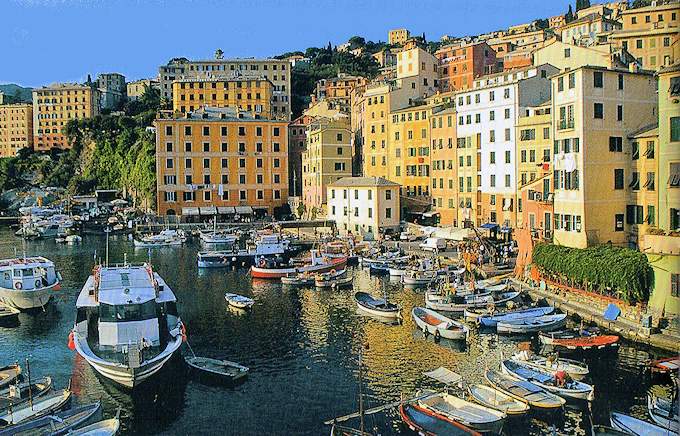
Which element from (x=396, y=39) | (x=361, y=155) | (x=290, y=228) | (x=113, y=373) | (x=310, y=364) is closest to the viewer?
(x=113, y=373)

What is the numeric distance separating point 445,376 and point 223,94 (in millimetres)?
67110

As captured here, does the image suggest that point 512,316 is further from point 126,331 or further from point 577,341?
point 126,331

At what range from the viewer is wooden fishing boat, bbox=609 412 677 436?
17.6 metres

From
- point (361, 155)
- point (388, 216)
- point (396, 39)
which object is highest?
point (396, 39)

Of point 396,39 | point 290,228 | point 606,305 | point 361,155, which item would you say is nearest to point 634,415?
point 606,305

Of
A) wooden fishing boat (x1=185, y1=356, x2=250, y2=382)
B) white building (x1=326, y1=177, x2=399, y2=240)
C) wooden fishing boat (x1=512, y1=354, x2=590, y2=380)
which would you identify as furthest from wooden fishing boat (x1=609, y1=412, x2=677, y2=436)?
white building (x1=326, y1=177, x2=399, y2=240)

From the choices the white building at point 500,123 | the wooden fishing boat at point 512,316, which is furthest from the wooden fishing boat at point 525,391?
the white building at point 500,123

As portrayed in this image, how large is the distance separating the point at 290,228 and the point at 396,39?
9870 centimetres

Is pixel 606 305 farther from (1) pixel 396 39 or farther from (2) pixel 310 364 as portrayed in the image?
(1) pixel 396 39

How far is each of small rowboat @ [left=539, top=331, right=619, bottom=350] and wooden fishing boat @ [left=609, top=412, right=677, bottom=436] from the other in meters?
6.96

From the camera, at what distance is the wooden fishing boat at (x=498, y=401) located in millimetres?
19859

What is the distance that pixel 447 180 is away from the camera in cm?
5597

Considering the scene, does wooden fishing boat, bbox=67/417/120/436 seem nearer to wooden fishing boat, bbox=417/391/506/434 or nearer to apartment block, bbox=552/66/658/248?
wooden fishing boat, bbox=417/391/506/434

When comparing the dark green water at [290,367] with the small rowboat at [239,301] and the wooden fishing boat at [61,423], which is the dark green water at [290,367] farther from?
the wooden fishing boat at [61,423]
